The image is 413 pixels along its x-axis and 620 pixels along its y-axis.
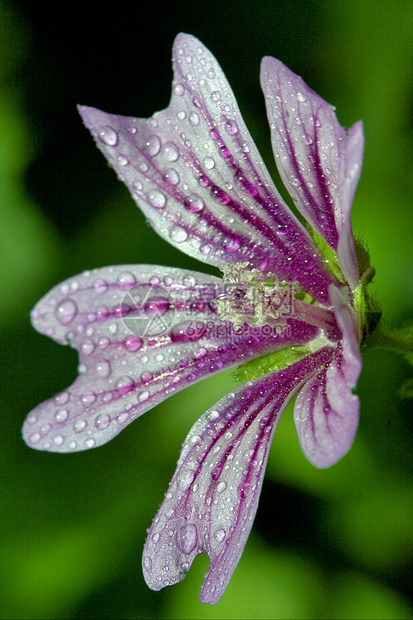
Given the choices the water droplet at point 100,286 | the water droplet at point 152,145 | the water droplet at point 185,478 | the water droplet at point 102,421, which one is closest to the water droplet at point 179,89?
the water droplet at point 152,145

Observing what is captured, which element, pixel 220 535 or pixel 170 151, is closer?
pixel 220 535

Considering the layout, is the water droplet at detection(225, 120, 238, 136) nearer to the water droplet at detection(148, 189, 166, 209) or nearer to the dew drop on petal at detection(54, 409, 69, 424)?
the water droplet at detection(148, 189, 166, 209)

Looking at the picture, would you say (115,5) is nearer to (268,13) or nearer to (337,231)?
(268,13)

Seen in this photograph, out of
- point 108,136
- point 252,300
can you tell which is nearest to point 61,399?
point 252,300

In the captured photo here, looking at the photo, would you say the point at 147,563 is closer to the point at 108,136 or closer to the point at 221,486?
the point at 221,486

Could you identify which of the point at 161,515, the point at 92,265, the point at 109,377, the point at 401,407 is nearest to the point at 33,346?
the point at 92,265

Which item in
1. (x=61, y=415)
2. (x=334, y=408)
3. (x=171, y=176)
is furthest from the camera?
(x=171, y=176)
